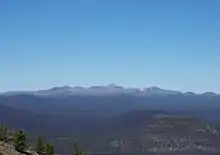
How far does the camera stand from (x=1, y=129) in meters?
79.9

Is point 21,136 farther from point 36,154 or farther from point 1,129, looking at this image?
point 1,129

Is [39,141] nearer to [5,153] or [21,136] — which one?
[21,136]

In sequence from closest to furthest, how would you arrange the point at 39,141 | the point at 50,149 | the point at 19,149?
the point at 19,149
the point at 50,149
the point at 39,141

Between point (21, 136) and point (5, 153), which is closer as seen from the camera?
point (5, 153)

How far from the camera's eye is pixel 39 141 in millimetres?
80812

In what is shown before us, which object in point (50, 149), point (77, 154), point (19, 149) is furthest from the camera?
point (77, 154)

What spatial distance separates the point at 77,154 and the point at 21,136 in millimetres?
23352

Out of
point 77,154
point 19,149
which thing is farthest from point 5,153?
point 77,154

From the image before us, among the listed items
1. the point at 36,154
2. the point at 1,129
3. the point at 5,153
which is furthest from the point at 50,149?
the point at 5,153

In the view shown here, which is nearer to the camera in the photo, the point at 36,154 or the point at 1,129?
the point at 36,154

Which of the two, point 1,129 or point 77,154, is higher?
point 1,129

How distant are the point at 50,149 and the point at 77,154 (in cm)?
1537

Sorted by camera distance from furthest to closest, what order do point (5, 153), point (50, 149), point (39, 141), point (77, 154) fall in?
point (77, 154), point (39, 141), point (50, 149), point (5, 153)

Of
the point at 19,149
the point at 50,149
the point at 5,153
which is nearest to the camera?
the point at 5,153
